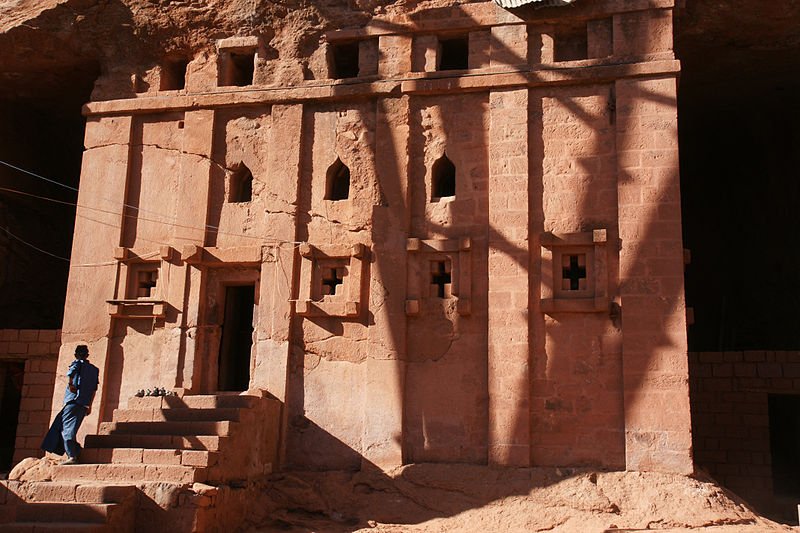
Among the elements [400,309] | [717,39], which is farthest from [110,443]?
[717,39]

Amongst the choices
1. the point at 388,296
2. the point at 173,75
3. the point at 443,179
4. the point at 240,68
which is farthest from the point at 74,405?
the point at 240,68

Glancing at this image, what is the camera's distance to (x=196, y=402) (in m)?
10.8

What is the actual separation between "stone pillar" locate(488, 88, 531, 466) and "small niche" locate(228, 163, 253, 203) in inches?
142

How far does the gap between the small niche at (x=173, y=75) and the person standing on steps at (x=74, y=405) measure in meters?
4.87

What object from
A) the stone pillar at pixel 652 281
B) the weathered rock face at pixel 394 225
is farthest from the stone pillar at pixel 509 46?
the stone pillar at pixel 652 281

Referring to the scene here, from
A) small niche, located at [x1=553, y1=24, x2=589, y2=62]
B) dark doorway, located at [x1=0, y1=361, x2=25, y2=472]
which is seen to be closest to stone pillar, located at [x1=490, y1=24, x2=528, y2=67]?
small niche, located at [x1=553, y1=24, x2=589, y2=62]

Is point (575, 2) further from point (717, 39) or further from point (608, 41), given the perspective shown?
point (717, 39)

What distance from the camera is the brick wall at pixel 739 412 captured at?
12.6m

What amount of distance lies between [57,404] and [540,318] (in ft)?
22.2

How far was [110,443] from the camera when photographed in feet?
32.3

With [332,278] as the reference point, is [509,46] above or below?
above

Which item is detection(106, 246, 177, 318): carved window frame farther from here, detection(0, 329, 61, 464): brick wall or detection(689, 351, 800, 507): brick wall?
detection(689, 351, 800, 507): brick wall

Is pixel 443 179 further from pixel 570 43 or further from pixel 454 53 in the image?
pixel 570 43

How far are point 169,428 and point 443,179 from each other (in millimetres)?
4966
